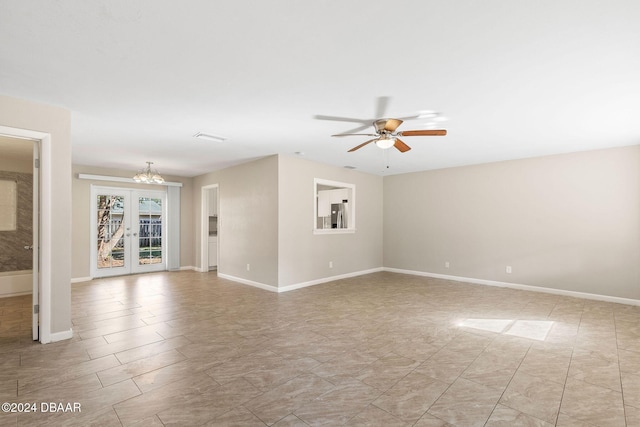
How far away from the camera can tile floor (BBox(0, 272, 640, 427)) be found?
2045mm

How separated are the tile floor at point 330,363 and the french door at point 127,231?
244 centimetres

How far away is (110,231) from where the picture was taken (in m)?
7.05

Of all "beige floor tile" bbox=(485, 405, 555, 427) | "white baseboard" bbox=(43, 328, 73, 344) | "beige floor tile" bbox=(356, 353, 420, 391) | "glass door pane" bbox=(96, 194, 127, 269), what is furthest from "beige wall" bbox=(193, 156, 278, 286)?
"beige floor tile" bbox=(485, 405, 555, 427)

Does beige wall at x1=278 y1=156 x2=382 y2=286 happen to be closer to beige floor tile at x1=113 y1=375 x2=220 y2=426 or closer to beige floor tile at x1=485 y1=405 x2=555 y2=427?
beige floor tile at x1=113 y1=375 x2=220 y2=426

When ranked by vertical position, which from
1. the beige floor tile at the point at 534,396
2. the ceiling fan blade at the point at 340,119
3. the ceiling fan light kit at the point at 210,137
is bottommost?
the beige floor tile at the point at 534,396

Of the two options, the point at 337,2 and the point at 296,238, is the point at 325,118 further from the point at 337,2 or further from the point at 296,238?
the point at 296,238

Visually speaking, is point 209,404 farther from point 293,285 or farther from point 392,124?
point 293,285

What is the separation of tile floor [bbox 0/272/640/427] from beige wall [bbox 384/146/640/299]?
2.38ft

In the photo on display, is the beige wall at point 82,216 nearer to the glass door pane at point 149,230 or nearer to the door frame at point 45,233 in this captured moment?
the glass door pane at point 149,230

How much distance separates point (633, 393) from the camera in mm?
2289

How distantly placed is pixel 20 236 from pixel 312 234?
5.43 meters

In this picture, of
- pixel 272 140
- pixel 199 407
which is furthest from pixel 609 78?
pixel 199 407

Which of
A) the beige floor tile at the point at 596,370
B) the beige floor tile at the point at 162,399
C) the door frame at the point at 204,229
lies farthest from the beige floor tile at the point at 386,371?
the door frame at the point at 204,229

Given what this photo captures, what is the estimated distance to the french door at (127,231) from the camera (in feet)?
22.7
